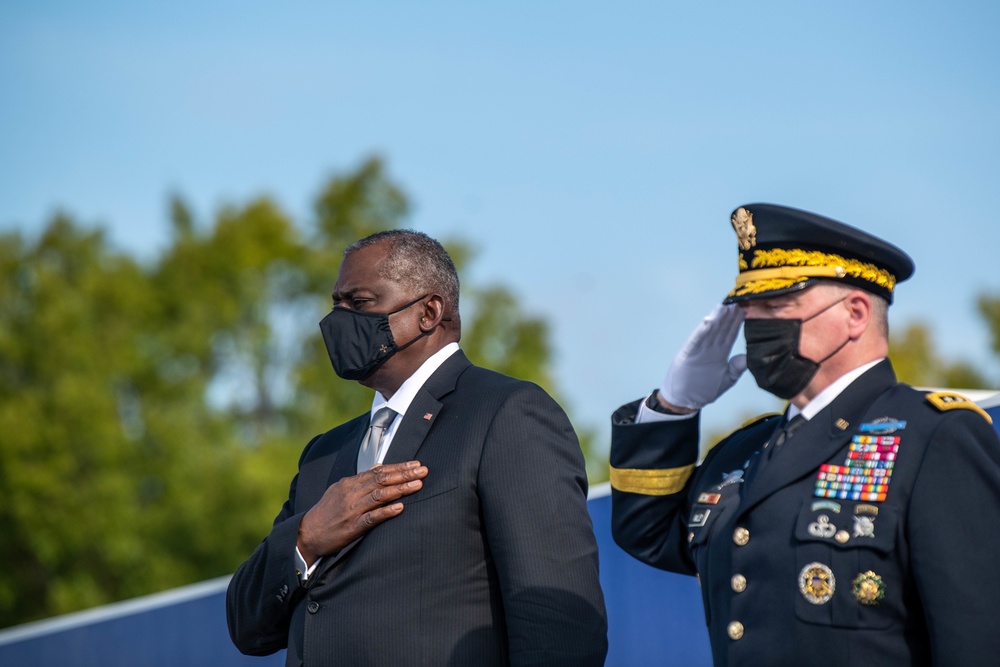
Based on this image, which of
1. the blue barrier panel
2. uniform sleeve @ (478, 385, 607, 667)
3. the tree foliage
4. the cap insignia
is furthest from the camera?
the tree foliage

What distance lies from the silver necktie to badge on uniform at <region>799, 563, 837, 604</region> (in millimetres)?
1229

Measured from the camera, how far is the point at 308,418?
25.7 meters

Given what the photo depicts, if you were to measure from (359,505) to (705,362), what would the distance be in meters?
1.03

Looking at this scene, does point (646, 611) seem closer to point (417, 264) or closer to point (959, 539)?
point (417, 264)

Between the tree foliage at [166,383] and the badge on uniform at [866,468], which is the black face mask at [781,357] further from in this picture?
the tree foliage at [166,383]

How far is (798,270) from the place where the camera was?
3205 mm

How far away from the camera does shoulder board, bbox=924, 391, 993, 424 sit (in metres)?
2.98

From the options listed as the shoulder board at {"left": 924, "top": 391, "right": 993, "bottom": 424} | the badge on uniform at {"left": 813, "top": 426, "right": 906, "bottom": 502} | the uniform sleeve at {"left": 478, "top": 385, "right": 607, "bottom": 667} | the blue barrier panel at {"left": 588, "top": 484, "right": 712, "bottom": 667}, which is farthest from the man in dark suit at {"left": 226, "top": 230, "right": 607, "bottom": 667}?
the blue barrier panel at {"left": 588, "top": 484, "right": 712, "bottom": 667}

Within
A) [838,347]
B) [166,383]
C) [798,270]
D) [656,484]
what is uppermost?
[798,270]

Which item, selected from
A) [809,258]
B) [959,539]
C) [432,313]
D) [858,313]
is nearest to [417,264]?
[432,313]

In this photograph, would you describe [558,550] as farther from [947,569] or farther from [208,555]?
[208,555]

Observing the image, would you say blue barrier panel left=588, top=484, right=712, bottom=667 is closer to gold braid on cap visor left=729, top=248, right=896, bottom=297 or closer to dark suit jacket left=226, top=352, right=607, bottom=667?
dark suit jacket left=226, top=352, right=607, bottom=667

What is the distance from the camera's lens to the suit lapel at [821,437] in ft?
10.2

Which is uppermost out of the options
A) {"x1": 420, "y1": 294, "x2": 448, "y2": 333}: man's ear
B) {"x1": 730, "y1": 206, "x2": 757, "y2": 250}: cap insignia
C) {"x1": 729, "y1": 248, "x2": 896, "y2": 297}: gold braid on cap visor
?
{"x1": 730, "y1": 206, "x2": 757, "y2": 250}: cap insignia
